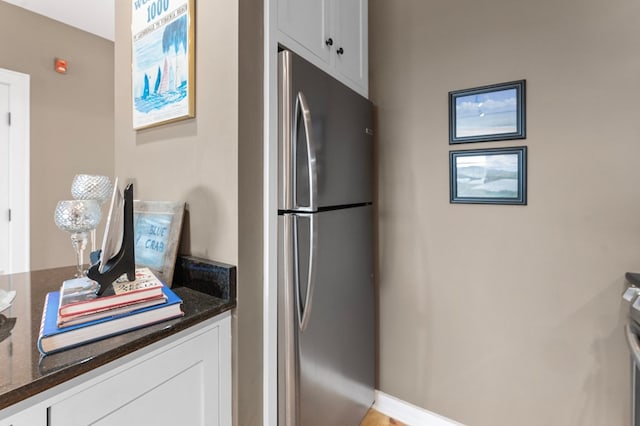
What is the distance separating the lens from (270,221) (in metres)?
1.13

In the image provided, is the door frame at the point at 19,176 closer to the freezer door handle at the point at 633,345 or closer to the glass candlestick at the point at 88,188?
the glass candlestick at the point at 88,188

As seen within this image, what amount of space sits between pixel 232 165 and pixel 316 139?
1.24ft

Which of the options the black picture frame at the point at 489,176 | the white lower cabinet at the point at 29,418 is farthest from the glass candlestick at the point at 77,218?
the black picture frame at the point at 489,176

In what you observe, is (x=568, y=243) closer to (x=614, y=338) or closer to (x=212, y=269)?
(x=614, y=338)

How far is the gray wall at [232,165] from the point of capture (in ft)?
3.37

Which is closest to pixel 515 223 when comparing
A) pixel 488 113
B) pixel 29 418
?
pixel 488 113

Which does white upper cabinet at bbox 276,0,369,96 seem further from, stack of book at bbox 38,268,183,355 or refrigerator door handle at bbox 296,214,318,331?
stack of book at bbox 38,268,183,355

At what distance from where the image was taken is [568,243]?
53.5 inches

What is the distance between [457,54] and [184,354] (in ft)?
5.75

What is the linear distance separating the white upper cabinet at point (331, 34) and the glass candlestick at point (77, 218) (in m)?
0.87

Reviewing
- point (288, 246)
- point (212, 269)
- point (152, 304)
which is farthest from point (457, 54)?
point (152, 304)

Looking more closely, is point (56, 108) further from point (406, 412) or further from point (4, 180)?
point (406, 412)

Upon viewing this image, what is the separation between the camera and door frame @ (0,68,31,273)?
8.33 feet

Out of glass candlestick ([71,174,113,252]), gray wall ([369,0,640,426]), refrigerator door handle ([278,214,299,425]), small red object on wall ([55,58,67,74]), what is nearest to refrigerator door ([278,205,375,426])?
refrigerator door handle ([278,214,299,425])
